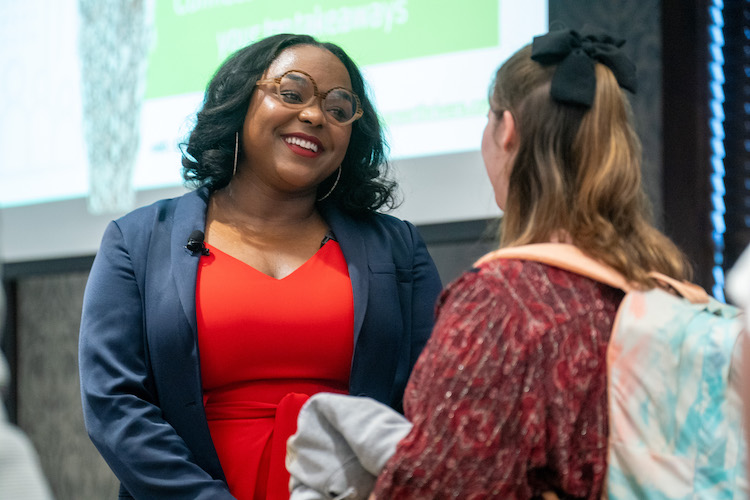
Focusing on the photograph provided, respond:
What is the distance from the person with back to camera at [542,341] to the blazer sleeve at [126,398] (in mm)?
616

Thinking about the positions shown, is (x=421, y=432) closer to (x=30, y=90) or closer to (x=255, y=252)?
(x=255, y=252)

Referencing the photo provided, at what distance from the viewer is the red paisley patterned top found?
1.02 metres

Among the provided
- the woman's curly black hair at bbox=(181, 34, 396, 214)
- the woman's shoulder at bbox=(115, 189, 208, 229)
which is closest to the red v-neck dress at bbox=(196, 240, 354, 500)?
the woman's shoulder at bbox=(115, 189, 208, 229)

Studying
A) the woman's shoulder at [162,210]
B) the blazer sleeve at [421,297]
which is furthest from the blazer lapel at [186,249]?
the blazer sleeve at [421,297]

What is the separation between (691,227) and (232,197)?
1565 millimetres

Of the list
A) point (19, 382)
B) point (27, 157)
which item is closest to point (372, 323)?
point (27, 157)

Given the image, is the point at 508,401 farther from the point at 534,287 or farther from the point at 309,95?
the point at 309,95

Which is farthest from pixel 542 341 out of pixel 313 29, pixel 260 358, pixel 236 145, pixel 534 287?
pixel 313 29

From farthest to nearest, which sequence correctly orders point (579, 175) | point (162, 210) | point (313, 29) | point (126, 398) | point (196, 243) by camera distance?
point (313, 29) < point (162, 210) < point (196, 243) < point (126, 398) < point (579, 175)

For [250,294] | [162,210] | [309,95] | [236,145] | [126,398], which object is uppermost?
[309,95]

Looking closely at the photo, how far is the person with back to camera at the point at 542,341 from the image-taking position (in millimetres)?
1021

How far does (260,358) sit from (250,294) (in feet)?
0.40

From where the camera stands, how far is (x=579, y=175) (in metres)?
1.16

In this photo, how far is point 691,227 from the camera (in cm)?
271
